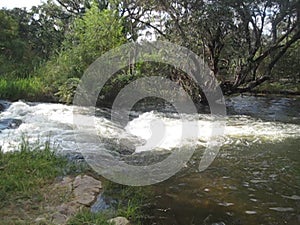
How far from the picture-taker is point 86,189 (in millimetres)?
3502

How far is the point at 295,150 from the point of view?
5422mm

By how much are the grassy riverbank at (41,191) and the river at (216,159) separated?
0.27m

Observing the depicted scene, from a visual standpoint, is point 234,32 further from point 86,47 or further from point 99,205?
point 99,205

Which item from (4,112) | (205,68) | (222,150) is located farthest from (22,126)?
(205,68)

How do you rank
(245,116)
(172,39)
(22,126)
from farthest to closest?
1. (172,39)
2. (245,116)
3. (22,126)

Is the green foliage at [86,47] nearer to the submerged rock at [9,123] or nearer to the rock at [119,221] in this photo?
the submerged rock at [9,123]

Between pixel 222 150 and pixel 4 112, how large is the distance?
5.12m

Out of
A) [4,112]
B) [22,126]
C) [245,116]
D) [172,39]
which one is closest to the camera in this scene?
[22,126]

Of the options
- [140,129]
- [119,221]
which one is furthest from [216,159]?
[140,129]

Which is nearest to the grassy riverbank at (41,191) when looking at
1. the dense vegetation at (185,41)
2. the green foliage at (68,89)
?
the green foliage at (68,89)

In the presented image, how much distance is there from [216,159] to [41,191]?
2436 mm

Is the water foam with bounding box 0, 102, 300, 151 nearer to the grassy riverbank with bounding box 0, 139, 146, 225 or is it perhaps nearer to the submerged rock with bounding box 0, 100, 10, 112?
the submerged rock with bounding box 0, 100, 10, 112

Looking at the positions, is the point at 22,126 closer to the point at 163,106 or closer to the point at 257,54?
the point at 163,106

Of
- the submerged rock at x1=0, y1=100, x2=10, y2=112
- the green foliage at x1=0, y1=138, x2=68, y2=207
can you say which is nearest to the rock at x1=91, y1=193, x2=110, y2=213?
the green foliage at x1=0, y1=138, x2=68, y2=207
